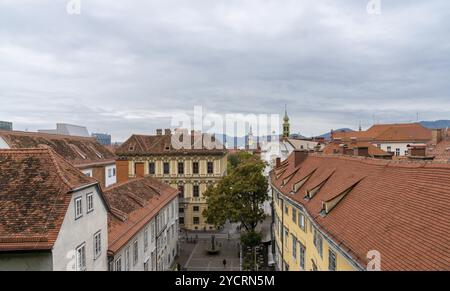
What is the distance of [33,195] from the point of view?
1134cm

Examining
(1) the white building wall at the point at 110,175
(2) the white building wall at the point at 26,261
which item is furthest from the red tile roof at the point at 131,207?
(1) the white building wall at the point at 110,175

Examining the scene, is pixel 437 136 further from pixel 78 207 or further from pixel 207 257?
pixel 78 207

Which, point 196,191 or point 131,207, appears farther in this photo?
point 196,191

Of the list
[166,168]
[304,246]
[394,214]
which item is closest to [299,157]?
[304,246]

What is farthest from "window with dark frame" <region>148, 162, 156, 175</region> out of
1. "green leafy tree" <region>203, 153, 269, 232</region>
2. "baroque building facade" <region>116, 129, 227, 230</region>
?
"green leafy tree" <region>203, 153, 269, 232</region>

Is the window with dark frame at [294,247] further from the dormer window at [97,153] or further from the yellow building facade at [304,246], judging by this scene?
the dormer window at [97,153]

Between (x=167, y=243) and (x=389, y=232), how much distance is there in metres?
22.3

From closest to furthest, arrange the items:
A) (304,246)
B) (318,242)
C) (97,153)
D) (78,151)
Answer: (318,242)
(304,246)
(78,151)
(97,153)

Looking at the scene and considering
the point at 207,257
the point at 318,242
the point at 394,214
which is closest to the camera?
the point at 394,214

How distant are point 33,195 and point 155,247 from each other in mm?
13435

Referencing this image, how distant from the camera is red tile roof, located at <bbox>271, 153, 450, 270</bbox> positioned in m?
7.86
